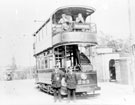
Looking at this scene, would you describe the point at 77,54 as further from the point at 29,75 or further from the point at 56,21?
the point at 29,75

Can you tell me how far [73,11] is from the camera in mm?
12344

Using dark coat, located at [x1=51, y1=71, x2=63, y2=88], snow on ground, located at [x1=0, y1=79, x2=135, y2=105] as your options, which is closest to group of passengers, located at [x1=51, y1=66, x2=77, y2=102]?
dark coat, located at [x1=51, y1=71, x2=63, y2=88]

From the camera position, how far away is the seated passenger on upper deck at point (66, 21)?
1186 cm

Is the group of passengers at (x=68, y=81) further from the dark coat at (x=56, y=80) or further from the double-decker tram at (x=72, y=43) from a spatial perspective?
the double-decker tram at (x=72, y=43)

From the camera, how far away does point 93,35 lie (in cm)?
1188

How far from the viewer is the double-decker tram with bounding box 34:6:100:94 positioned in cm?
1143

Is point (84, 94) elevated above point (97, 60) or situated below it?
below

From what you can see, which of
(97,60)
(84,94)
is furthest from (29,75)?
(84,94)

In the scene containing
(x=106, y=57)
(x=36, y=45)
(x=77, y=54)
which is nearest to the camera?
(x=77, y=54)

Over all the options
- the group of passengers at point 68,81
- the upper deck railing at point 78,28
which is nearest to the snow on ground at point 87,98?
the group of passengers at point 68,81

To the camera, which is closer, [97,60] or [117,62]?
[117,62]

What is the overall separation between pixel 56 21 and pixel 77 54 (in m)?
2.21

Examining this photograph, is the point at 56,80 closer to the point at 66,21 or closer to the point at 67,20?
the point at 66,21

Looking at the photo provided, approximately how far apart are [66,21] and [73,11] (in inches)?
28.2
